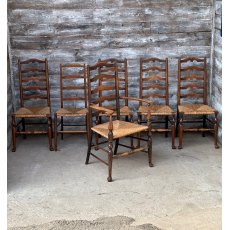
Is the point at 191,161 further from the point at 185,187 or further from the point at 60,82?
the point at 60,82

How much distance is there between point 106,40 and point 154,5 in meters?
0.74

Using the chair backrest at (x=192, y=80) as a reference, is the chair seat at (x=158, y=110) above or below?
below

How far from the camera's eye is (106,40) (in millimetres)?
5176

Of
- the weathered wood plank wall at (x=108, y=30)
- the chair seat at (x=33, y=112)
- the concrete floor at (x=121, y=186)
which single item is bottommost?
the concrete floor at (x=121, y=186)

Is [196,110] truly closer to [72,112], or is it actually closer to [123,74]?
[123,74]

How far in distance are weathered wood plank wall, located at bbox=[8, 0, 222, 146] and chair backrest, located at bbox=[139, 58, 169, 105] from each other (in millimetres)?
118

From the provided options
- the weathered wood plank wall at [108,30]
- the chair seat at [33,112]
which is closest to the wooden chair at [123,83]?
the weathered wood plank wall at [108,30]

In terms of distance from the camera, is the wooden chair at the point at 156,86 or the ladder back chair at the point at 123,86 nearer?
the ladder back chair at the point at 123,86

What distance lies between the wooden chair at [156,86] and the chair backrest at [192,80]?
200mm

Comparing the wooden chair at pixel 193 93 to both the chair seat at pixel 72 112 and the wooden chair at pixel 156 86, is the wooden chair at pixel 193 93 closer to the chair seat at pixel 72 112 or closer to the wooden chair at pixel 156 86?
the wooden chair at pixel 156 86

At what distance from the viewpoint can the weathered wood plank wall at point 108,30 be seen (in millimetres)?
5086

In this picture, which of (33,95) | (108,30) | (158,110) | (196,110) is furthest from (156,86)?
(33,95)

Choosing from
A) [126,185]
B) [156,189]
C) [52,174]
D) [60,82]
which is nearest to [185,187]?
[156,189]

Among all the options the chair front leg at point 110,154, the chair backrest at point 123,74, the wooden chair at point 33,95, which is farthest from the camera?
the chair backrest at point 123,74
